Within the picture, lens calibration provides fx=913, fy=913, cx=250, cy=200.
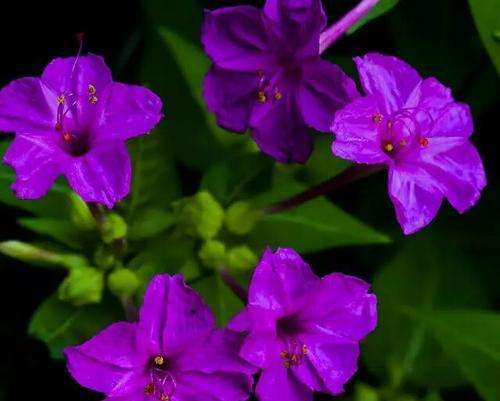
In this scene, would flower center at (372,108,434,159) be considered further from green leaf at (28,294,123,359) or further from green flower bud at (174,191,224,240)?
green leaf at (28,294,123,359)

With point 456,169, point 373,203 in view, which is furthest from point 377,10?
point 373,203

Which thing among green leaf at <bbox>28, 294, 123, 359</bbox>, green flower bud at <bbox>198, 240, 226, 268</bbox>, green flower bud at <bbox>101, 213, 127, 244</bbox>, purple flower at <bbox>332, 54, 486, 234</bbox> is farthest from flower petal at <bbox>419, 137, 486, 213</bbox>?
green leaf at <bbox>28, 294, 123, 359</bbox>

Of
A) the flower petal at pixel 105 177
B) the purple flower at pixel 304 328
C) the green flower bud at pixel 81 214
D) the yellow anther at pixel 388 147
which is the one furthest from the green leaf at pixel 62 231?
the yellow anther at pixel 388 147

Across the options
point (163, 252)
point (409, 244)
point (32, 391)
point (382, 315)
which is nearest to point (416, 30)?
point (409, 244)

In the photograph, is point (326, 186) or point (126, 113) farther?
point (326, 186)

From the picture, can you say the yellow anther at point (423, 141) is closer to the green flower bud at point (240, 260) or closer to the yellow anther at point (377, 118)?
the yellow anther at point (377, 118)

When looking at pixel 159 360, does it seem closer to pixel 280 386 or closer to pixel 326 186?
pixel 280 386

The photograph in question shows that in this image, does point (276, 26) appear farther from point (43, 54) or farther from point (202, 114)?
point (43, 54)

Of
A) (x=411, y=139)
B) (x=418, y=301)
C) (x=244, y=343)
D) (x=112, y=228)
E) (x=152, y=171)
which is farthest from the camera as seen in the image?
(x=418, y=301)
